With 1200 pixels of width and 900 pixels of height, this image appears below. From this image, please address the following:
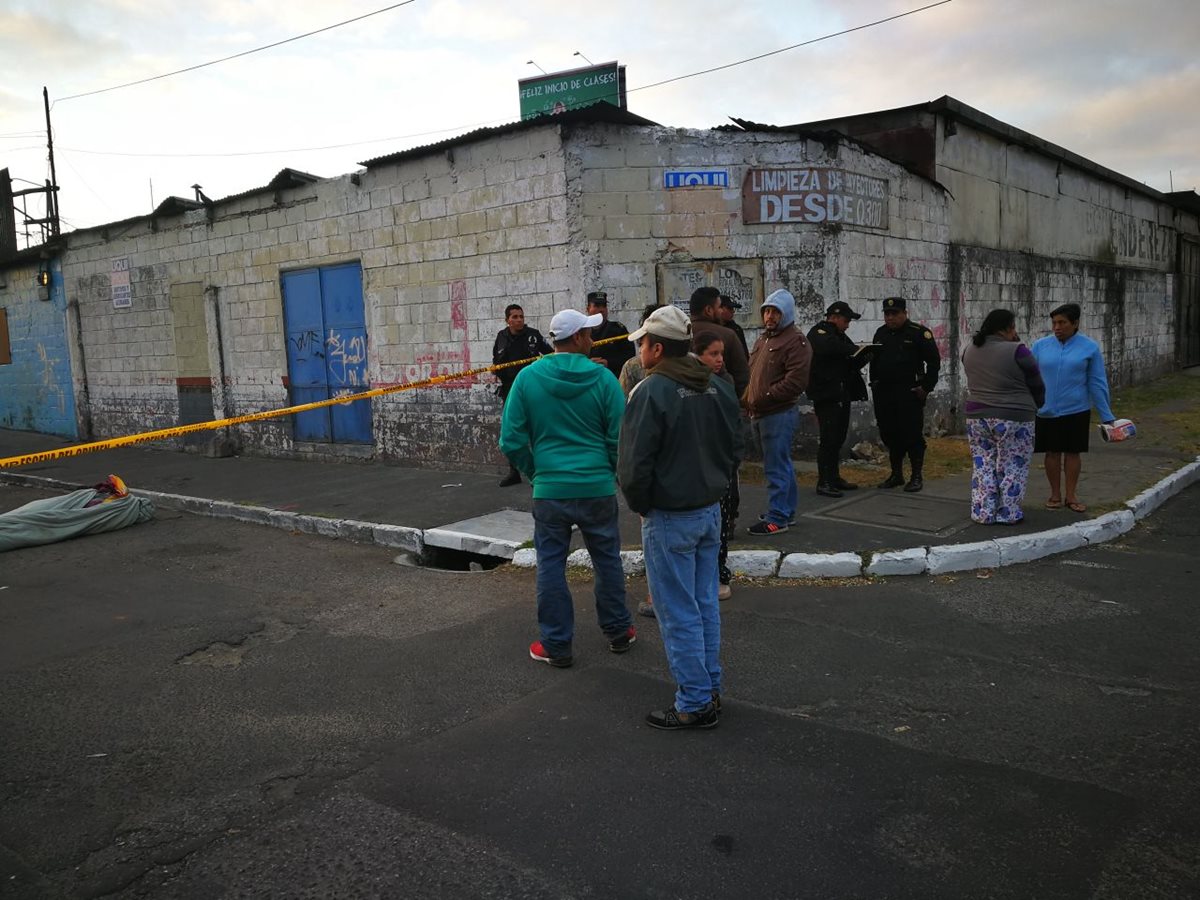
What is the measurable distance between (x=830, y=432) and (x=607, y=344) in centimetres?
239

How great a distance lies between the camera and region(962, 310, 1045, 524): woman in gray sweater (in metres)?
6.77

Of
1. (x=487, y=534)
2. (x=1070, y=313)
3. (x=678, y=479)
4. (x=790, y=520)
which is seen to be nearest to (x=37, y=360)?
(x=487, y=534)

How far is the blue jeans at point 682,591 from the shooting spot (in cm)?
380

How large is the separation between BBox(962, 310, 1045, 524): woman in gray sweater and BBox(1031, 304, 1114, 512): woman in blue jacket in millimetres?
443

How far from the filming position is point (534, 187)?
973cm

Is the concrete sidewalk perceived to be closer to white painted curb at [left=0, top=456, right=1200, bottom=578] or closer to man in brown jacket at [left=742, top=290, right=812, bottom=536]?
white painted curb at [left=0, top=456, right=1200, bottom=578]

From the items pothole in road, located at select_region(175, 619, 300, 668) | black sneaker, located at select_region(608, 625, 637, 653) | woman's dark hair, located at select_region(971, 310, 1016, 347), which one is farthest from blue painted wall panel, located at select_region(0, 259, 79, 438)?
woman's dark hair, located at select_region(971, 310, 1016, 347)

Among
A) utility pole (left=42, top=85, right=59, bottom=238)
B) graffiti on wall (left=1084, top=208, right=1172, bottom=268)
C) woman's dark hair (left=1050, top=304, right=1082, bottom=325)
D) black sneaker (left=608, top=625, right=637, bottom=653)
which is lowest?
black sneaker (left=608, top=625, right=637, bottom=653)

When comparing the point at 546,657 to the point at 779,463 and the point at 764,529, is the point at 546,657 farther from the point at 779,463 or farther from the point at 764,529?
the point at 779,463

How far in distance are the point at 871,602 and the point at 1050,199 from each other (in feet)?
43.7

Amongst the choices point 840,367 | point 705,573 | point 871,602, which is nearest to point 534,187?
point 840,367

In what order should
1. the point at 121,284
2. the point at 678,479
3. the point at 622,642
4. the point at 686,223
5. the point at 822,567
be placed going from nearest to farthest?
the point at 678,479 < the point at 622,642 < the point at 822,567 < the point at 686,223 < the point at 121,284

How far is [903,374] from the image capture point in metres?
7.86

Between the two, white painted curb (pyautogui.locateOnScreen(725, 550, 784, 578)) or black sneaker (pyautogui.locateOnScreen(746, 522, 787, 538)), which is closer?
white painted curb (pyautogui.locateOnScreen(725, 550, 784, 578))
